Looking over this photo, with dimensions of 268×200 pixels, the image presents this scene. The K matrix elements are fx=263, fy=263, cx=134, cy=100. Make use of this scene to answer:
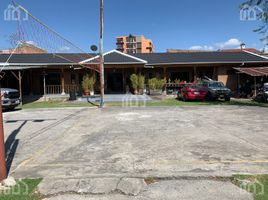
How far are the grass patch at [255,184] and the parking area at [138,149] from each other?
0.30 meters

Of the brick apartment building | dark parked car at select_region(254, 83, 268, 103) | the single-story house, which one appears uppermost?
the brick apartment building

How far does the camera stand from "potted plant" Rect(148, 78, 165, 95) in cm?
2448

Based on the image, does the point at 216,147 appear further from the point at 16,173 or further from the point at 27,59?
the point at 27,59

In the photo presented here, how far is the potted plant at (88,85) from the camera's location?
24.0 meters

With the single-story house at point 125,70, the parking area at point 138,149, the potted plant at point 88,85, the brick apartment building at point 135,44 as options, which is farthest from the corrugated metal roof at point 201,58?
the brick apartment building at point 135,44

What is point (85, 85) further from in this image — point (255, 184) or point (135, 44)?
point (135, 44)

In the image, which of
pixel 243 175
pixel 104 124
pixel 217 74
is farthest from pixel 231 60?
pixel 243 175

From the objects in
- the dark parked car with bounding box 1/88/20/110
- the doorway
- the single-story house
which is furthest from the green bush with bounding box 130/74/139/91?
the dark parked car with bounding box 1/88/20/110

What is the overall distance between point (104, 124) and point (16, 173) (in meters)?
Result: 5.64

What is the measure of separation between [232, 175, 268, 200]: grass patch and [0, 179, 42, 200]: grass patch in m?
3.25

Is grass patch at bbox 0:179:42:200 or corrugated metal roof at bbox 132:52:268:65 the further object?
corrugated metal roof at bbox 132:52:268:65

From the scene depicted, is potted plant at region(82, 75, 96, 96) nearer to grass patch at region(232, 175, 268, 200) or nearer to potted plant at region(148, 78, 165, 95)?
potted plant at region(148, 78, 165, 95)

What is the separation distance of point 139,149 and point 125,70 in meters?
21.4

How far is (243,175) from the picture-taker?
4.77m
